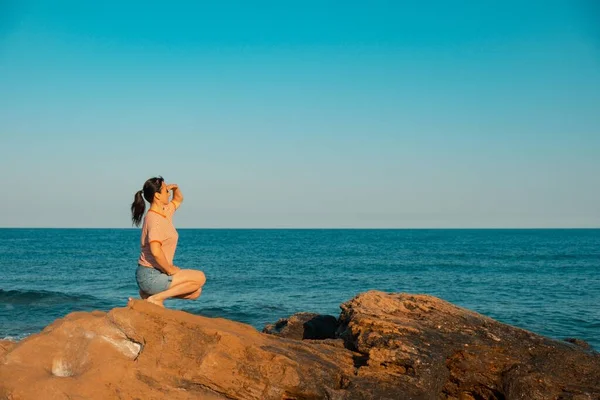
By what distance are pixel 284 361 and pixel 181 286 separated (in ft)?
7.22

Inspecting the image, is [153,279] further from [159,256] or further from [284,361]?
[284,361]

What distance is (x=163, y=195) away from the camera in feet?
29.4

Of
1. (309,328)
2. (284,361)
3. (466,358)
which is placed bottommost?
(309,328)

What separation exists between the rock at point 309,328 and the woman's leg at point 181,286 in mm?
3277

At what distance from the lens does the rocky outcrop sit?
7254 mm

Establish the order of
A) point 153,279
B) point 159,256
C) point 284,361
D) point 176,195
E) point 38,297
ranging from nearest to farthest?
point 284,361
point 159,256
point 153,279
point 176,195
point 38,297

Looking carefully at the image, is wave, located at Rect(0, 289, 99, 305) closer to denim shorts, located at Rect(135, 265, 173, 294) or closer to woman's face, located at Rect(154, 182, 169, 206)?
denim shorts, located at Rect(135, 265, 173, 294)

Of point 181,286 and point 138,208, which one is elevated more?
point 138,208

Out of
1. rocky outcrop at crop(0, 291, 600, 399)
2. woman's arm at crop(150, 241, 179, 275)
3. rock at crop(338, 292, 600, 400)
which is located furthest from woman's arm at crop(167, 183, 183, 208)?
rock at crop(338, 292, 600, 400)

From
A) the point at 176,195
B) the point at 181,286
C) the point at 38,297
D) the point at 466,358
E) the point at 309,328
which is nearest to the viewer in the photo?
the point at 181,286

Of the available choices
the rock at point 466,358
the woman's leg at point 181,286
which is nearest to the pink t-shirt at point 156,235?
the woman's leg at point 181,286

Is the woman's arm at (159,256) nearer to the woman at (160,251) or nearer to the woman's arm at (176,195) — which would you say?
the woman at (160,251)

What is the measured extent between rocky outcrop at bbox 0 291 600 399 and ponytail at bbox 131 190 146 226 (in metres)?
1.40

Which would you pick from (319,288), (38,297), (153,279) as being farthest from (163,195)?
(319,288)
